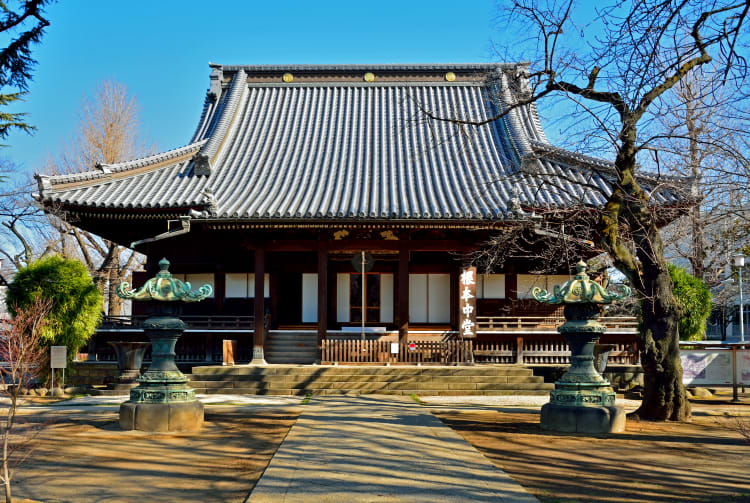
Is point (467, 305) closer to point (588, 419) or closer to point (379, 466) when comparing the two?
point (588, 419)

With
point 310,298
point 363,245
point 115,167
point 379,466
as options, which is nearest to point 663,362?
point 379,466

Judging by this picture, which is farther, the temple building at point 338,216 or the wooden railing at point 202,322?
the wooden railing at point 202,322

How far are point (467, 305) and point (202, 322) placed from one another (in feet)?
25.5

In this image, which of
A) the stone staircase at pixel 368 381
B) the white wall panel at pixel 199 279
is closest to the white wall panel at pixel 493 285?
the stone staircase at pixel 368 381

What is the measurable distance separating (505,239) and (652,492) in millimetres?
8432

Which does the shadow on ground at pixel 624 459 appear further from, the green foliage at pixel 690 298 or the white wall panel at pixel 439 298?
the white wall panel at pixel 439 298

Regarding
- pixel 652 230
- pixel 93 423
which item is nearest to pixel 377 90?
pixel 652 230

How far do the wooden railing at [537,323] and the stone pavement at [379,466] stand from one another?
299 inches

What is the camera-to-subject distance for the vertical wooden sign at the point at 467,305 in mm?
19234

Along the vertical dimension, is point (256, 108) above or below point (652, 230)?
above

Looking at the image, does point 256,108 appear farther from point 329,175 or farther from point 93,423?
point 93,423

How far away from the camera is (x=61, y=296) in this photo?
17906 millimetres

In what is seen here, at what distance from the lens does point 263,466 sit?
855cm

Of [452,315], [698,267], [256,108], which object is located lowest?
[452,315]
